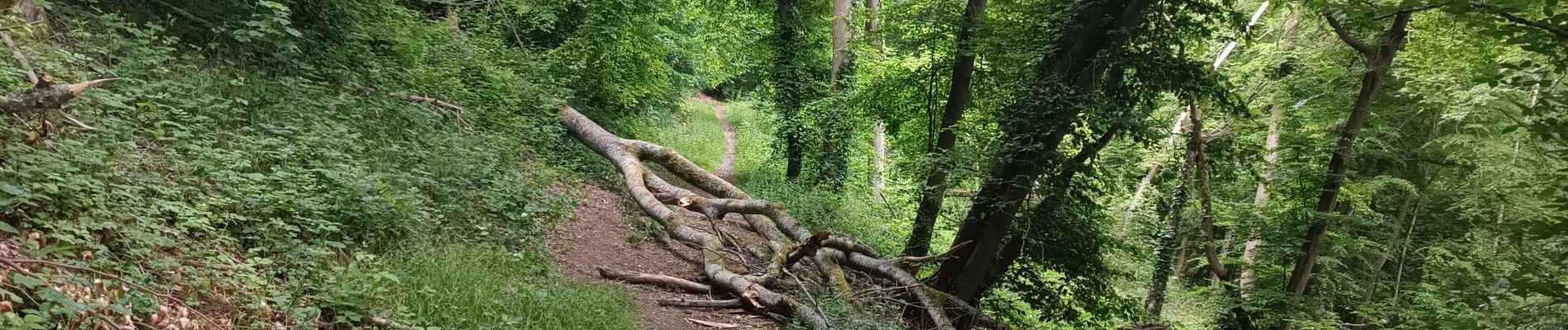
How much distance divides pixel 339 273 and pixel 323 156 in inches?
66.8

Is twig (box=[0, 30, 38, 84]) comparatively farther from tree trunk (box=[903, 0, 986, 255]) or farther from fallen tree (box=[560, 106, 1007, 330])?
tree trunk (box=[903, 0, 986, 255])

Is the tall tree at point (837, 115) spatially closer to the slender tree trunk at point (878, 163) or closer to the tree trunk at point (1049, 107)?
the slender tree trunk at point (878, 163)

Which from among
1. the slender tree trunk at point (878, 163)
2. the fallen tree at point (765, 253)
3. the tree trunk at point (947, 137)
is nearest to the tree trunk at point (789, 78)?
the slender tree trunk at point (878, 163)

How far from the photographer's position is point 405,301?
15.1 ft

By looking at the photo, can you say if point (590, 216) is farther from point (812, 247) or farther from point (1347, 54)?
point (1347, 54)

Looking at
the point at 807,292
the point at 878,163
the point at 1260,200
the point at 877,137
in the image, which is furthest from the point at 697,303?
the point at 877,137

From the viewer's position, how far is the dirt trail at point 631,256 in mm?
7078

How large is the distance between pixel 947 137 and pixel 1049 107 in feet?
11.7

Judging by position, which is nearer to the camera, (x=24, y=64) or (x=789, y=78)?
(x=24, y=64)

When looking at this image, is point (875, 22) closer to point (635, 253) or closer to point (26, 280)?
point (635, 253)

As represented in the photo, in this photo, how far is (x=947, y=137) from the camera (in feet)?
32.8

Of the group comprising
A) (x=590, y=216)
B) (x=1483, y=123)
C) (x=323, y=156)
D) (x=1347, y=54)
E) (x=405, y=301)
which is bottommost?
(x=590, y=216)

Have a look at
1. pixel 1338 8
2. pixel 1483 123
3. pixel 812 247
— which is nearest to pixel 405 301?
pixel 812 247

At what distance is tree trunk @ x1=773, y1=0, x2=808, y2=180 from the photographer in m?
14.5
